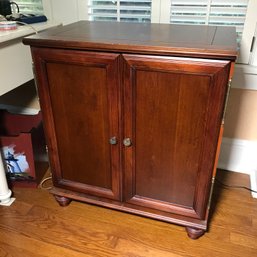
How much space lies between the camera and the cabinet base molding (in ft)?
3.98

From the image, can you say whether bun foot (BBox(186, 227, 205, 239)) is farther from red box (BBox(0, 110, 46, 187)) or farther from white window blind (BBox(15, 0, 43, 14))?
white window blind (BBox(15, 0, 43, 14))

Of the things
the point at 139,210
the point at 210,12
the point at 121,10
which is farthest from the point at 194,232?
the point at 121,10

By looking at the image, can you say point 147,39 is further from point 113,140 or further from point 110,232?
point 110,232

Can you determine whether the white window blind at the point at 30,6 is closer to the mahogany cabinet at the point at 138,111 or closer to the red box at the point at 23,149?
the mahogany cabinet at the point at 138,111

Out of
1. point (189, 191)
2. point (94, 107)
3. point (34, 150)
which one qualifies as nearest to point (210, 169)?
point (189, 191)

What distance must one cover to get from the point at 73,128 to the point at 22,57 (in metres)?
0.43

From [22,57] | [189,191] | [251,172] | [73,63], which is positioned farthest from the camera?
[251,172]

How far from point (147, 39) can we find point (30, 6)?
0.96 metres

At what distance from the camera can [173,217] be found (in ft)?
4.06

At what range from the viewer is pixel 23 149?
1455mm

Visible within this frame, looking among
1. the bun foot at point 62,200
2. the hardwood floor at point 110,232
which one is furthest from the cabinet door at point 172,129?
the bun foot at point 62,200

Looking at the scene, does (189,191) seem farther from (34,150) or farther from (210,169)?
(34,150)

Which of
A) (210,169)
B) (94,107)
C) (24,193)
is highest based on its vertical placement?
(94,107)

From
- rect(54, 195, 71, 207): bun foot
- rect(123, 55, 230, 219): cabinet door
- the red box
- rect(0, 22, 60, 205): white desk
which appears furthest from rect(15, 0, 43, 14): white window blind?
rect(54, 195, 71, 207): bun foot
